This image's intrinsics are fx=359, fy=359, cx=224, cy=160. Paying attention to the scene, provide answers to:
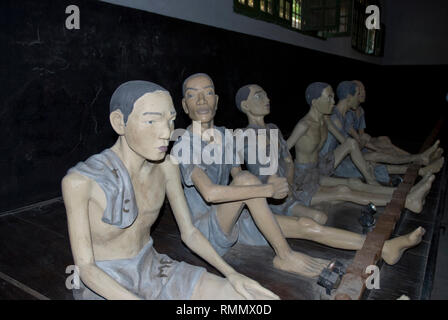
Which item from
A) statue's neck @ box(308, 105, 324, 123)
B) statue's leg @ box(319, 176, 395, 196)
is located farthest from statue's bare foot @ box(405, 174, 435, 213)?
statue's neck @ box(308, 105, 324, 123)

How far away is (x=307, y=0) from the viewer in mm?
7090

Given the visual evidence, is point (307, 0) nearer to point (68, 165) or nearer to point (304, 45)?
point (304, 45)

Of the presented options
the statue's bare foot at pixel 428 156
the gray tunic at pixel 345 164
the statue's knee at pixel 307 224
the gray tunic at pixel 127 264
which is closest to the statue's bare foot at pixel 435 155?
the statue's bare foot at pixel 428 156

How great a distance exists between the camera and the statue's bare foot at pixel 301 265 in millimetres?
2350

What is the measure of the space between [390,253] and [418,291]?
0.90ft

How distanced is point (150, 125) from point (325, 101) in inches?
94.7

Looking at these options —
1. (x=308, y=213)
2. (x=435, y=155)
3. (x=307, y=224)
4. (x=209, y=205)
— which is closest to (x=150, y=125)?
(x=209, y=205)

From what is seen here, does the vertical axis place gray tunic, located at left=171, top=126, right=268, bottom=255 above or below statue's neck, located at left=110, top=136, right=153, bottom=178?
below

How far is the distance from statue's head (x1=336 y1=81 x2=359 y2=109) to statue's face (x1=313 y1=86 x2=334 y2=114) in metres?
1.05

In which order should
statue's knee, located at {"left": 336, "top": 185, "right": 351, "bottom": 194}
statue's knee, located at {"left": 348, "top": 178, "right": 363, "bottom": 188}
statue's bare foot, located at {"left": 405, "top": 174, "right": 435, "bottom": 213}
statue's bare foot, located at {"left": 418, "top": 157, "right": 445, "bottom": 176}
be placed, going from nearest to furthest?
statue's bare foot, located at {"left": 405, "top": 174, "right": 435, "bottom": 213}, statue's knee, located at {"left": 336, "top": 185, "right": 351, "bottom": 194}, statue's knee, located at {"left": 348, "top": 178, "right": 363, "bottom": 188}, statue's bare foot, located at {"left": 418, "top": 157, "right": 445, "bottom": 176}

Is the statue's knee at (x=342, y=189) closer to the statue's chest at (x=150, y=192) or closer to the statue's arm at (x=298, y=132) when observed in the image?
the statue's arm at (x=298, y=132)

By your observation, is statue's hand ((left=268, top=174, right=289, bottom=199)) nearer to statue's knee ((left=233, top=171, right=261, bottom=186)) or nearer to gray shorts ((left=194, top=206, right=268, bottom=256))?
statue's knee ((left=233, top=171, right=261, bottom=186))

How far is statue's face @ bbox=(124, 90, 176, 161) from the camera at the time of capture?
5.29 feet

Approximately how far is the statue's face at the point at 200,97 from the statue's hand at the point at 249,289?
113 centimetres
